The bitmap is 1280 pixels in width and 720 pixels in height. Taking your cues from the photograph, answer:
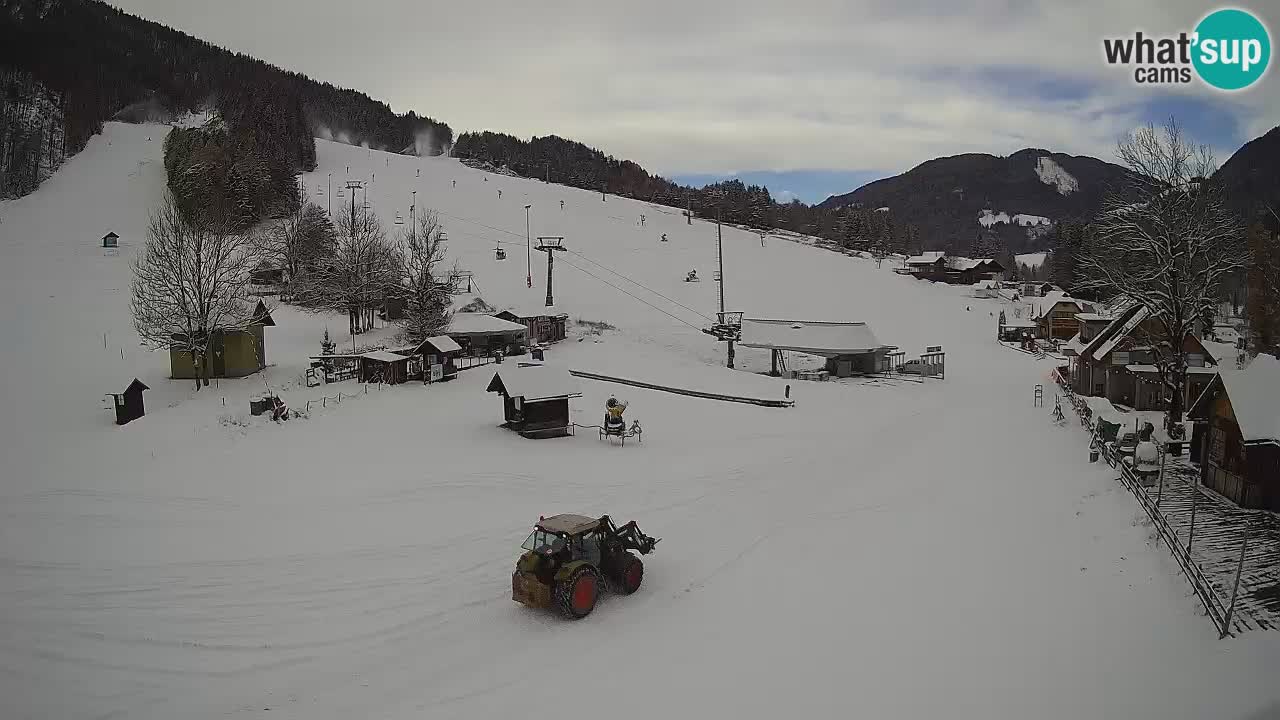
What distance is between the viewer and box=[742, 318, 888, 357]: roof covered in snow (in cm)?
4222

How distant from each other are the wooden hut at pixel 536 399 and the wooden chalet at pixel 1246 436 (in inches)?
695

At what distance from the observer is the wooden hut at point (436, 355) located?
3294 centimetres

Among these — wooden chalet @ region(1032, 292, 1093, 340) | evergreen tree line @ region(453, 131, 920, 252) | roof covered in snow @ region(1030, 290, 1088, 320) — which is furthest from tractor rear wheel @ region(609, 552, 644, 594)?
evergreen tree line @ region(453, 131, 920, 252)

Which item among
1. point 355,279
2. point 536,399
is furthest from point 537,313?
point 536,399

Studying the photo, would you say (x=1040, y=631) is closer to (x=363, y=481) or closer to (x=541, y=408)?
(x=363, y=481)

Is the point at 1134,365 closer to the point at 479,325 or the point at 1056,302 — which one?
the point at 1056,302

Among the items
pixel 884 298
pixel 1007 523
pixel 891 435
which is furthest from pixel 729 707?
pixel 884 298

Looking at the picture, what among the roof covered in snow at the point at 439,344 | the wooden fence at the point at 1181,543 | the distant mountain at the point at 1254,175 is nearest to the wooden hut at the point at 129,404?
the roof covered in snow at the point at 439,344

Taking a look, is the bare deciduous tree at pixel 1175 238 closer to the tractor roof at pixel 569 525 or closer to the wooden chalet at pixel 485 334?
the tractor roof at pixel 569 525

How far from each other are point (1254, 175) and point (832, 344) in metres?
22.6

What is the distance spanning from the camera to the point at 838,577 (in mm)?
13664

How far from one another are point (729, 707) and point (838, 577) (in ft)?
15.9

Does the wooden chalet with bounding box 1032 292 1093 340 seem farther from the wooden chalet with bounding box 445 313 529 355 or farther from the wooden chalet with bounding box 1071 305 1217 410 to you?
the wooden chalet with bounding box 445 313 529 355

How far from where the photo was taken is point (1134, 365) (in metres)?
31.0
